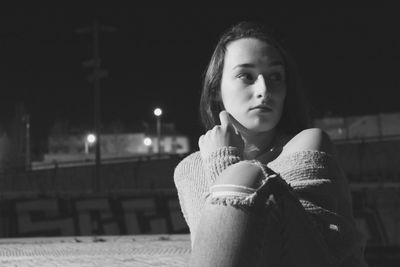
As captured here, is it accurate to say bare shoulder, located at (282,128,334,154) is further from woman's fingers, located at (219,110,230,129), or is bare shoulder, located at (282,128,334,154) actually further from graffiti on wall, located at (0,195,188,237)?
graffiti on wall, located at (0,195,188,237)

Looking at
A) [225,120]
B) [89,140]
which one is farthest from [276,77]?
[89,140]

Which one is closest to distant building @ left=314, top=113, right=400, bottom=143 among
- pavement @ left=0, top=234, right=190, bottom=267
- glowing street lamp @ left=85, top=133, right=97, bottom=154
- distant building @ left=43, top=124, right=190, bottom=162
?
distant building @ left=43, top=124, right=190, bottom=162

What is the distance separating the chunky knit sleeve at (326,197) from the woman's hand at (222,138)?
0.18 metres

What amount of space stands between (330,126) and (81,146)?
105 ft

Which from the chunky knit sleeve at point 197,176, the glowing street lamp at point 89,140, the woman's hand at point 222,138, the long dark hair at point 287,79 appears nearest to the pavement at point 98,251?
the chunky knit sleeve at point 197,176

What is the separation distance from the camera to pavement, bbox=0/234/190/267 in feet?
20.4

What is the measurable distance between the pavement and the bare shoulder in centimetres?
377

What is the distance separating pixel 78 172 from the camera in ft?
107

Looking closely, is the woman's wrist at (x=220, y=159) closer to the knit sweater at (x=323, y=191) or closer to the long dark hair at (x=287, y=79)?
the knit sweater at (x=323, y=191)

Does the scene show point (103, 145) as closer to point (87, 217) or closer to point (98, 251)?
point (87, 217)

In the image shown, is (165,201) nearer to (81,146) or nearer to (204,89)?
(204,89)

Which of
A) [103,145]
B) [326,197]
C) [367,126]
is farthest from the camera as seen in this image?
[103,145]

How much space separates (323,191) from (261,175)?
0.35 metres

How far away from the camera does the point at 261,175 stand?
184 cm
